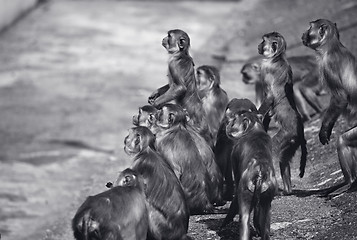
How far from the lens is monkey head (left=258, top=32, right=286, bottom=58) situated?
9984 mm

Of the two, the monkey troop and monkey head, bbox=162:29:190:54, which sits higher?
monkey head, bbox=162:29:190:54

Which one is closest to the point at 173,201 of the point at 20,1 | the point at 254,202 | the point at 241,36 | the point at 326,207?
the point at 254,202

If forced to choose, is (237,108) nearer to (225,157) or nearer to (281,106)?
(225,157)

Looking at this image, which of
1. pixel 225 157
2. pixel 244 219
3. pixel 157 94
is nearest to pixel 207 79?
pixel 157 94

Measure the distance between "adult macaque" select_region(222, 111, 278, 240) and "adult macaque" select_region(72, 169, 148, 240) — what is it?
875 millimetres

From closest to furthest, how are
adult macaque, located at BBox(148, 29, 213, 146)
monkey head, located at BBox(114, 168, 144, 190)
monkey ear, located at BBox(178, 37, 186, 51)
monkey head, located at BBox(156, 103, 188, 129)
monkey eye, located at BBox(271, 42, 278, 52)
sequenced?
1. monkey head, located at BBox(114, 168, 144, 190)
2. monkey head, located at BBox(156, 103, 188, 129)
3. monkey eye, located at BBox(271, 42, 278, 52)
4. adult macaque, located at BBox(148, 29, 213, 146)
5. monkey ear, located at BBox(178, 37, 186, 51)

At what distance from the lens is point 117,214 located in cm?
714

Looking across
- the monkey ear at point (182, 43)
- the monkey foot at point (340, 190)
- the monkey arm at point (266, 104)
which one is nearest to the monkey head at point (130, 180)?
the monkey foot at point (340, 190)

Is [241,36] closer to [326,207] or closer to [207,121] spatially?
[207,121]

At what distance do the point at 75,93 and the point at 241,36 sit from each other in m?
3.46

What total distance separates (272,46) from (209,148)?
1.56 m

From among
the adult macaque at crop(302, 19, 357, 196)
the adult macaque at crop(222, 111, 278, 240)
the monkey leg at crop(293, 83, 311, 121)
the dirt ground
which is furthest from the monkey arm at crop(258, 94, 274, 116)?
the monkey leg at crop(293, 83, 311, 121)

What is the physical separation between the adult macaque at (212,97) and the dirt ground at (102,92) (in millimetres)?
1121

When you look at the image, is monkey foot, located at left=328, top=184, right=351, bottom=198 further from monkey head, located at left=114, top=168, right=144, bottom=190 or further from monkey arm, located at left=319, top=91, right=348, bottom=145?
monkey head, located at left=114, top=168, right=144, bottom=190
